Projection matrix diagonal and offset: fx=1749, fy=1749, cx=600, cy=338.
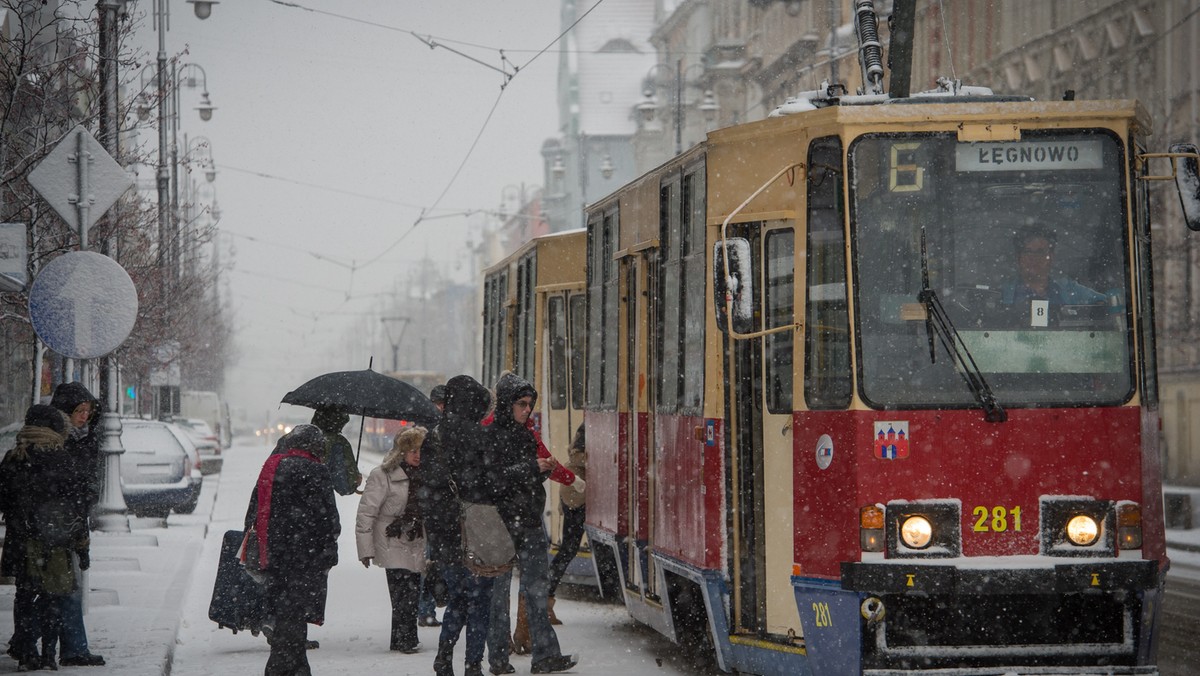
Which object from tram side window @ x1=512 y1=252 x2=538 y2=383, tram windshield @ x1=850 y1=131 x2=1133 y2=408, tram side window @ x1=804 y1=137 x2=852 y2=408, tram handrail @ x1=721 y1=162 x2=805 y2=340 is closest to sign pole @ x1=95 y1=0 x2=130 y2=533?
tram side window @ x1=512 y1=252 x2=538 y2=383

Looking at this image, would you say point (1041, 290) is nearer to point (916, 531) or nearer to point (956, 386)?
point (956, 386)

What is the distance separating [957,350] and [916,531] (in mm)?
874

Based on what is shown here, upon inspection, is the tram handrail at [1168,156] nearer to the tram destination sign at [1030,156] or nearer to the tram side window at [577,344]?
the tram destination sign at [1030,156]

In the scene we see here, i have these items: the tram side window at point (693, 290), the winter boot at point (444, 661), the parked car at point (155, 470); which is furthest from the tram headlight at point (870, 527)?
the parked car at point (155, 470)

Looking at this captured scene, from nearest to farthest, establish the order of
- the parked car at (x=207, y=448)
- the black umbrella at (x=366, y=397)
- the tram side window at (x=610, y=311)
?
the tram side window at (x=610, y=311)
the black umbrella at (x=366, y=397)
the parked car at (x=207, y=448)

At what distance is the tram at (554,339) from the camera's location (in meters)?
14.9

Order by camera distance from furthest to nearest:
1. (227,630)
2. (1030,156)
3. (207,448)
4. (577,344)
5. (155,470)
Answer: (207,448), (155,470), (577,344), (227,630), (1030,156)

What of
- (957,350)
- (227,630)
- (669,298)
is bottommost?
(227,630)

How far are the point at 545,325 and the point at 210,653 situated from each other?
495 cm

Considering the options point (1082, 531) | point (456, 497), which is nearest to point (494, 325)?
point (456, 497)

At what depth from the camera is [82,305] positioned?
11219 millimetres

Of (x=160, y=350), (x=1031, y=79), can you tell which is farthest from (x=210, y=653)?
(x=1031, y=79)

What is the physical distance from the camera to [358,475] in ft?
41.5

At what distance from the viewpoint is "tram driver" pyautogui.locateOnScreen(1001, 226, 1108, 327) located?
27.3 ft
